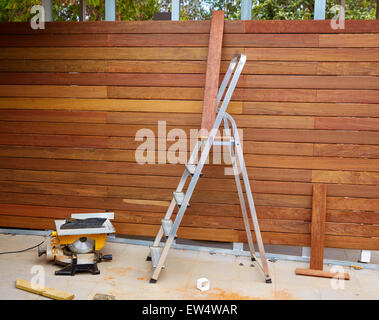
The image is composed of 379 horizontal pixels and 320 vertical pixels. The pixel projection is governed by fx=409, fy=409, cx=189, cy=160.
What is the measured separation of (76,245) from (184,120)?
1549 millimetres

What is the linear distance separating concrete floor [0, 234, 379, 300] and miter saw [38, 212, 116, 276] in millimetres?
90

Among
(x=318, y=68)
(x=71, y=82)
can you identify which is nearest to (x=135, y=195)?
(x=71, y=82)

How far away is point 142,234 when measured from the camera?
14.0 ft

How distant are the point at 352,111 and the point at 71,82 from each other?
2768 mm

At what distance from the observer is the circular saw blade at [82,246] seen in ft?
11.8

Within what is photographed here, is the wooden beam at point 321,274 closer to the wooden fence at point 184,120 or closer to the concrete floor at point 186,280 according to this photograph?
the concrete floor at point 186,280

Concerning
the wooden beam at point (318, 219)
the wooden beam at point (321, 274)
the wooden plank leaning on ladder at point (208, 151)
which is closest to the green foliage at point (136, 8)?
the wooden plank leaning on ladder at point (208, 151)

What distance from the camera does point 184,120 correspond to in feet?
13.3

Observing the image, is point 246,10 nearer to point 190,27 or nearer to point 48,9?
point 190,27

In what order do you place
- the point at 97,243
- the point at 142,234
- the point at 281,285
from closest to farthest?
the point at 281,285, the point at 97,243, the point at 142,234

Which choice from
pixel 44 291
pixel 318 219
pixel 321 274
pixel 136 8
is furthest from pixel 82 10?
pixel 321 274

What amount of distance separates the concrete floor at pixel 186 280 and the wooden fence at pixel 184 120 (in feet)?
0.99

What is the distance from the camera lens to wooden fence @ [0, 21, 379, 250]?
3.80 m

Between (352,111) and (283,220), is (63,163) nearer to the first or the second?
(283,220)
